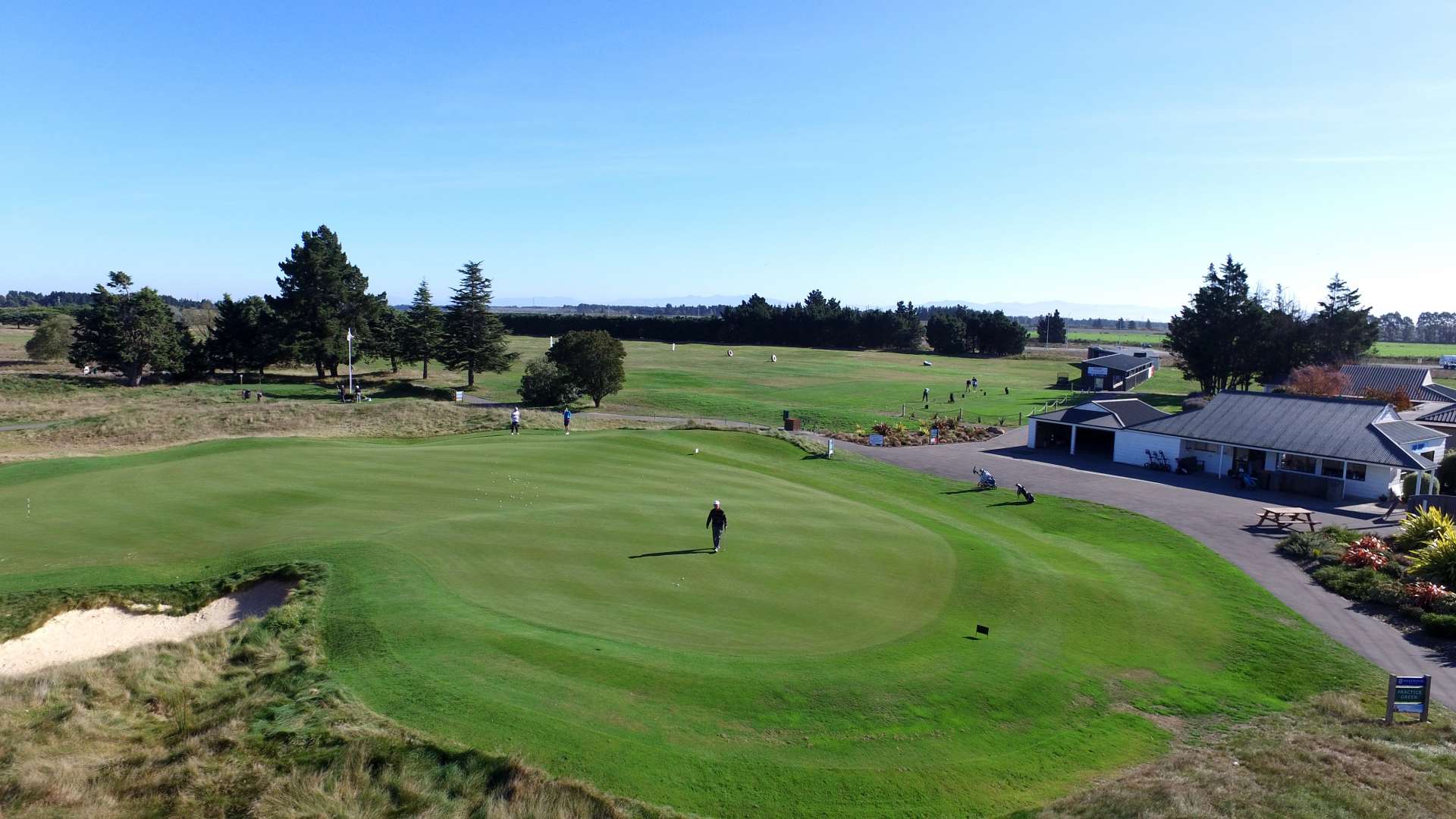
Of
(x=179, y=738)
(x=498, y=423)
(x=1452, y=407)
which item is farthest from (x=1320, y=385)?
(x=179, y=738)

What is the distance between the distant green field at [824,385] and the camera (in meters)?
67.3

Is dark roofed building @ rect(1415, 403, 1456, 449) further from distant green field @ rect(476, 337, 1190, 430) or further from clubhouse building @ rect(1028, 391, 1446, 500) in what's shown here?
distant green field @ rect(476, 337, 1190, 430)

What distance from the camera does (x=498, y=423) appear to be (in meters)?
51.8

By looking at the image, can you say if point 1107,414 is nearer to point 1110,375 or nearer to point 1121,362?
point 1110,375

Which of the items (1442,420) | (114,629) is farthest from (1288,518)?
(114,629)

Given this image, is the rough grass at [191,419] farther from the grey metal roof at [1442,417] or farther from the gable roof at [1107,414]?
the grey metal roof at [1442,417]

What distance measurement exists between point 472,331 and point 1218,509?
60.9 m

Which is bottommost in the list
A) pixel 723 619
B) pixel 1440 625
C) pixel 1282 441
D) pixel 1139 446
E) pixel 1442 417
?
pixel 1440 625

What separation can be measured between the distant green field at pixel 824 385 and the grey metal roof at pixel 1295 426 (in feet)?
60.6

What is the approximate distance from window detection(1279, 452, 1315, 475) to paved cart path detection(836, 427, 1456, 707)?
2445 millimetres

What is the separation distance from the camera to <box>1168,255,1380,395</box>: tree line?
77.4 meters

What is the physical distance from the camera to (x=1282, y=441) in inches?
1640

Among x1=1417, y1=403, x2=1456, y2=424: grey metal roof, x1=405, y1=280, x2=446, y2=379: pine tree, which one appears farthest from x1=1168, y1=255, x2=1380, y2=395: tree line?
x1=405, y1=280, x2=446, y2=379: pine tree

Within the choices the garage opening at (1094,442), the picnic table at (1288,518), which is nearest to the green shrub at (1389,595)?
the picnic table at (1288,518)
